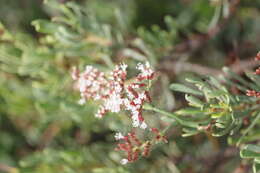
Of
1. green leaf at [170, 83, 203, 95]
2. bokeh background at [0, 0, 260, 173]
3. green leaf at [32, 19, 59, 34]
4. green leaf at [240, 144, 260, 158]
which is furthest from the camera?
bokeh background at [0, 0, 260, 173]

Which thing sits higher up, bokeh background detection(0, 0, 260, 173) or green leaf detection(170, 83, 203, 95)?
bokeh background detection(0, 0, 260, 173)

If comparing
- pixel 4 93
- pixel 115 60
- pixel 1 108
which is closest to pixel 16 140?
pixel 1 108

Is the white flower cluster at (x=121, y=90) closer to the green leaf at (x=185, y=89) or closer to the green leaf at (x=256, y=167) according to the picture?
the green leaf at (x=185, y=89)

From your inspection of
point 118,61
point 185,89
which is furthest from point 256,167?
point 118,61

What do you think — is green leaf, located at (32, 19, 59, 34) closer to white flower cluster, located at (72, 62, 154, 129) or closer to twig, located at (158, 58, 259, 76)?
white flower cluster, located at (72, 62, 154, 129)

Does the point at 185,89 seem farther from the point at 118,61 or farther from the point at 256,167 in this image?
the point at 118,61

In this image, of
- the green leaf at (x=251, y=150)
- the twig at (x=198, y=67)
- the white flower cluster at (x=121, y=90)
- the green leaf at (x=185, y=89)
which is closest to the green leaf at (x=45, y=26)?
the white flower cluster at (x=121, y=90)

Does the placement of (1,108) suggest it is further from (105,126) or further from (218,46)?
(218,46)

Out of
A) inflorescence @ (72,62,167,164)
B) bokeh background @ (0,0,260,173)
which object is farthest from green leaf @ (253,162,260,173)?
bokeh background @ (0,0,260,173)
